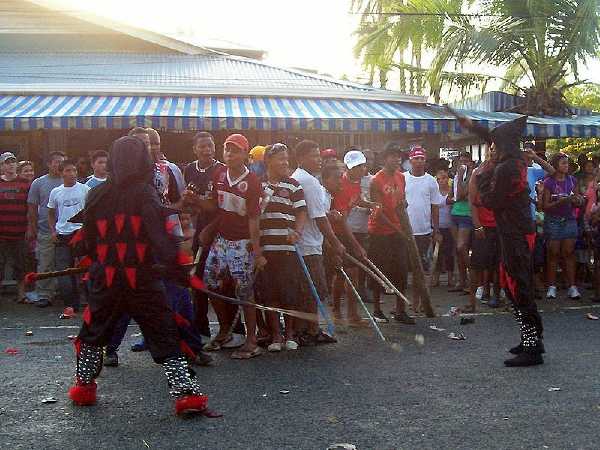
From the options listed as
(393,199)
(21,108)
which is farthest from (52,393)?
(21,108)

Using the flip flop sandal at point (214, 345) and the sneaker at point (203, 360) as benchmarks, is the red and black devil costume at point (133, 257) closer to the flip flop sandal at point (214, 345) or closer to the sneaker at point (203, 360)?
the sneaker at point (203, 360)

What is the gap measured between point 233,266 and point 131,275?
1.68 metres

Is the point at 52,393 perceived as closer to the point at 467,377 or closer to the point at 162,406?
the point at 162,406

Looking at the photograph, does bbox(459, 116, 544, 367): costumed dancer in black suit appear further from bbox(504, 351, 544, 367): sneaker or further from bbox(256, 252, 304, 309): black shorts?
bbox(256, 252, 304, 309): black shorts

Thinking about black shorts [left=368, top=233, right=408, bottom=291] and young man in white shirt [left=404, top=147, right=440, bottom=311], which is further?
young man in white shirt [left=404, top=147, right=440, bottom=311]

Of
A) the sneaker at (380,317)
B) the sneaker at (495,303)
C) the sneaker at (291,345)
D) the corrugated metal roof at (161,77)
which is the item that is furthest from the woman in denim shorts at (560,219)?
the corrugated metal roof at (161,77)

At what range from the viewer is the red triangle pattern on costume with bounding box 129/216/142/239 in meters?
5.15

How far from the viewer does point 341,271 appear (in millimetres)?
8156

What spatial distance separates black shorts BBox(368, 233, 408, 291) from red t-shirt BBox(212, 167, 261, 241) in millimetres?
2135

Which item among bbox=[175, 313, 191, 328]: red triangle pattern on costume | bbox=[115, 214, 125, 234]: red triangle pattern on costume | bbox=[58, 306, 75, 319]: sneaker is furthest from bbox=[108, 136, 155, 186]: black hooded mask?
bbox=[58, 306, 75, 319]: sneaker

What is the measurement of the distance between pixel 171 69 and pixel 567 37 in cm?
886

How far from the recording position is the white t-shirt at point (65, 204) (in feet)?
31.8

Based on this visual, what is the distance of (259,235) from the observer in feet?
22.2

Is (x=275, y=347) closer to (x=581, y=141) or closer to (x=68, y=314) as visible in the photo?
(x=68, y=314)
